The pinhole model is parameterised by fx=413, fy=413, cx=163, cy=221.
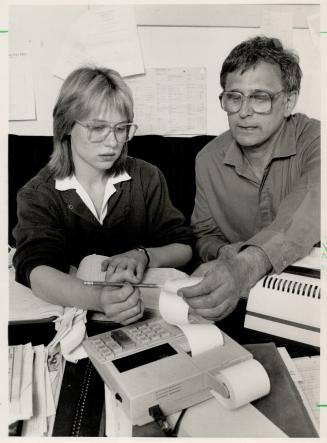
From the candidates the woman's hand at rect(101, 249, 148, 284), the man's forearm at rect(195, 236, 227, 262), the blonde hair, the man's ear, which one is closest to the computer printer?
the woman's hand at rect(101, 249, 148, 284)

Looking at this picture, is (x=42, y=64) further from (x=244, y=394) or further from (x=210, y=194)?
(x=244, y=394)

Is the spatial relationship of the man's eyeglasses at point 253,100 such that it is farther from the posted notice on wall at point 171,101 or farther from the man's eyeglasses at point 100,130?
the man's eyeglasses at point 100,130

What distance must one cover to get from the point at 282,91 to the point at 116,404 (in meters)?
0.81

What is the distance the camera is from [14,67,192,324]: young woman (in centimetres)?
86

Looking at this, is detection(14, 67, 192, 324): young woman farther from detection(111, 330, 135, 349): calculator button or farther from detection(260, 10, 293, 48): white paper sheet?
detection(260, 10, 293, 48): white paper sheet

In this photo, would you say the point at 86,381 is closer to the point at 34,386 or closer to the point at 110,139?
the point at 34,386

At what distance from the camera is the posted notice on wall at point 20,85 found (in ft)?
3.07

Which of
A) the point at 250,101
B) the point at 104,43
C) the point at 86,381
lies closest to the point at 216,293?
the point at 86,381

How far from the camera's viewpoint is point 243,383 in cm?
57

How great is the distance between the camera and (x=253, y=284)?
2.56 ft

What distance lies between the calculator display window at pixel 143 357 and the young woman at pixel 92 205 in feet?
0.61

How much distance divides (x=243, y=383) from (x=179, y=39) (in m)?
0.87

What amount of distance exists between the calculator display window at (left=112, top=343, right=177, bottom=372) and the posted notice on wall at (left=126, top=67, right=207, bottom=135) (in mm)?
690

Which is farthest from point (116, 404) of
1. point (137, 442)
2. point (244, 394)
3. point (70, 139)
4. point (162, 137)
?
point (162, 137)
